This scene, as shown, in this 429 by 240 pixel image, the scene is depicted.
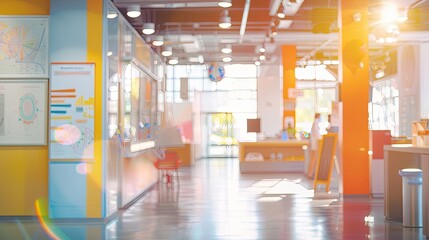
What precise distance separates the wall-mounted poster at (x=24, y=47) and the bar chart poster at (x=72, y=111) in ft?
1.13

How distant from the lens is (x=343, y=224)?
304 inches

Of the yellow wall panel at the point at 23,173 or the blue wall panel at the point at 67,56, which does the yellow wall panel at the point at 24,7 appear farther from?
the blue wall panel at the point at 67,56

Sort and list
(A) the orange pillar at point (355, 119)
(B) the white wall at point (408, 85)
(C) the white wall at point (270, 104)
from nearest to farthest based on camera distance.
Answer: (A) the orange pillar at point (355, 119), (B) the white wall at point (408, 85), (C) the white wall at point (270, 104)

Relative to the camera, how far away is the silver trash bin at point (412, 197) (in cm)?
728

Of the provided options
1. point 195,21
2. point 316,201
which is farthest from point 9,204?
point 195,21

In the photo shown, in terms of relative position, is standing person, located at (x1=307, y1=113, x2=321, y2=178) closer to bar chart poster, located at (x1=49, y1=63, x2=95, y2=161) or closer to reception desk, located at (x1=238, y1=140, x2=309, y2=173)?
reception desk, located at (x1=238, y1=140, x2=309, y2=173)

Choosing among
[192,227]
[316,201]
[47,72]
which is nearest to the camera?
[192,227]

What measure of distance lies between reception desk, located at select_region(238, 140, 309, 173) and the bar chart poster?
30.8ft

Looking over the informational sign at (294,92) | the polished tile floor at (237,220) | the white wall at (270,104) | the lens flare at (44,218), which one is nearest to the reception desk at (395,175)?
the polished tile floor at (237,220)

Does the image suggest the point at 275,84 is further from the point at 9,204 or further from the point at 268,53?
the point at 9,204

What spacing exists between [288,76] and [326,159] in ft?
25.6

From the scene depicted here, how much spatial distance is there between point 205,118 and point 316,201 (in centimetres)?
1824

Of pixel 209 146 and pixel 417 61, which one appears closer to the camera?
pixel 417 61

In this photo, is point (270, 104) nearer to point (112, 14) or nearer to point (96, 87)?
point (112, 14)
